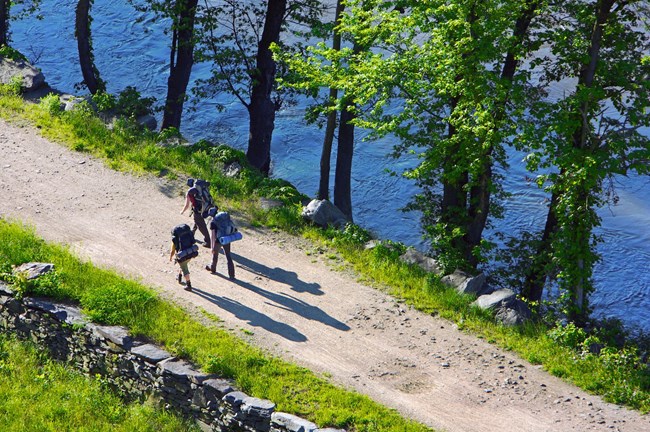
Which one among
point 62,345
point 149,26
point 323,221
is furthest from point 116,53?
point 62,345

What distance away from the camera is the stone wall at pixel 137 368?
12867 millimetres

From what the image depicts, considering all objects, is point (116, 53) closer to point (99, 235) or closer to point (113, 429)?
point (99, 235)

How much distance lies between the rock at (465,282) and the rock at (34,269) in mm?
7413

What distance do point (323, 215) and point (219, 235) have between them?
323cm

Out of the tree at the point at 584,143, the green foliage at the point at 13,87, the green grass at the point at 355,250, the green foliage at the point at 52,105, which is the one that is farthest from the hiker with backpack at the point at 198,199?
the green foliage at the point at 13,87

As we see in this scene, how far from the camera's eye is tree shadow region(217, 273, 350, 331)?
15406 millimetres

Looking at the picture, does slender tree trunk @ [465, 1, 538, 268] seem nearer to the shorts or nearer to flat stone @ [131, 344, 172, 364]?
the shorts

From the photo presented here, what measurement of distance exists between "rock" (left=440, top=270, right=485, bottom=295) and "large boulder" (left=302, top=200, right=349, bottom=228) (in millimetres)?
2974

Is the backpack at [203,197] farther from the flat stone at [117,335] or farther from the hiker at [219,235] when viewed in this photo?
the flat stone at [117,335]

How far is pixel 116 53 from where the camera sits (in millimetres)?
37031

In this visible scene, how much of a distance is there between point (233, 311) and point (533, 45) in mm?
7823

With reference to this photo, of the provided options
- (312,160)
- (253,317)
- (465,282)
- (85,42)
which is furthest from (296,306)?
(312,160)

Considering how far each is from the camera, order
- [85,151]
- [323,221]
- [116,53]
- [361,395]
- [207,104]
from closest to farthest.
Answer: [361,395] → [323,221] → [85,151] → [207,104] → [116,53]

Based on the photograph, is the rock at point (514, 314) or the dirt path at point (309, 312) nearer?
the dirt path at point (309, 312)
